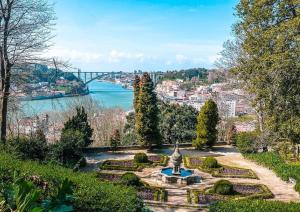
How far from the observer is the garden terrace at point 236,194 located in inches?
642

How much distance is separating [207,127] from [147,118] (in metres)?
4.29

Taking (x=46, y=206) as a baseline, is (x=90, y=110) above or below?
below

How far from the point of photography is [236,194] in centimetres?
1741

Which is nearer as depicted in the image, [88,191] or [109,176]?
[88,191]

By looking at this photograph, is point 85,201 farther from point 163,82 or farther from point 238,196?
point 163,82

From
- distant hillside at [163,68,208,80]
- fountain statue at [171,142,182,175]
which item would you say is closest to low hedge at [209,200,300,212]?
fountain statue at [171,142,182,175]

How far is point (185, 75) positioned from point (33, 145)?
7329 centimetres

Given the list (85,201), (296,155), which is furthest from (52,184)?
(296,155)

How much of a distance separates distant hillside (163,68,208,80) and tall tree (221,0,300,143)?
69594mm

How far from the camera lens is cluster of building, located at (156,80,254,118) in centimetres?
3167

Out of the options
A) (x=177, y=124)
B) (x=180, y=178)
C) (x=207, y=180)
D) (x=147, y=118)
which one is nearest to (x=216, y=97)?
(x=177, y=124)

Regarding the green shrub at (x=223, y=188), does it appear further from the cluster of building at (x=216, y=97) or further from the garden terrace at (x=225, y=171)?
the cluster of building at (x=216, y=97)

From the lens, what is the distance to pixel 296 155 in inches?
893

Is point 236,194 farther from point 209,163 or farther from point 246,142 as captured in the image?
point 246,142
